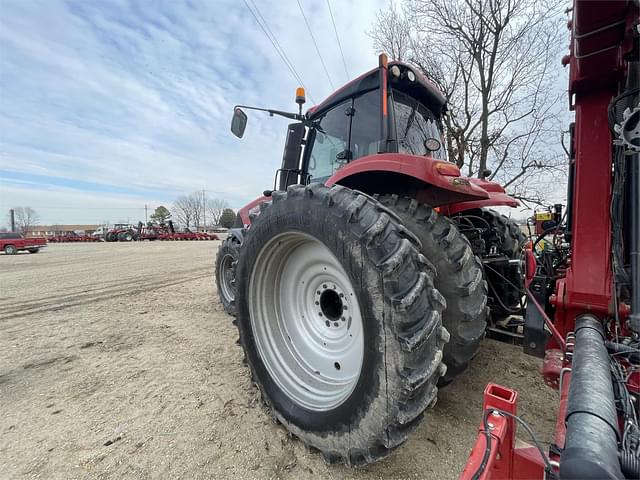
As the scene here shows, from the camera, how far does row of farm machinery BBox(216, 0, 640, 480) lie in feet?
3.46

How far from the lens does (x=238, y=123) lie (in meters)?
3.18

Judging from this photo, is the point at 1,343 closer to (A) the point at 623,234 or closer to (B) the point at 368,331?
(B) the point at 368,331

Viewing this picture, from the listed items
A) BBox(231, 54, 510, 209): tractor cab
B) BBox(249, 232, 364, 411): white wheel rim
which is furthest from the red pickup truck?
BBox(249, 232, 364, 411): white wheel rim

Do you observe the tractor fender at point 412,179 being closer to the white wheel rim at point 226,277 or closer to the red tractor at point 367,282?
the red tractor at point 367,282

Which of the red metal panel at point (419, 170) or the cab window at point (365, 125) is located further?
the cab window at point (365, 125)

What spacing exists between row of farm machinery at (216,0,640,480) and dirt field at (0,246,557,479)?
0.28m

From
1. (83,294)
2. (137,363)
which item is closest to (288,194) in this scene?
(137,363)

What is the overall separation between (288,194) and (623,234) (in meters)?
1.88

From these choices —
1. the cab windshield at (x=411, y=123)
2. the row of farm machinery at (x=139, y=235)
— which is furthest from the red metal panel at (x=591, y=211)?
the row of farm machinery at (x=139, y=235)

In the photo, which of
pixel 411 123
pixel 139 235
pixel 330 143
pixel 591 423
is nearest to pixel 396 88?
pixel 411 123

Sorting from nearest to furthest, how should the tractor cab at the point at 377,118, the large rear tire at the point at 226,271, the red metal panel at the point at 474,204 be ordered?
the tractor cab at the point at 377,118
the red metal panel at the point at 474,204
the large rear tire at the point at 226,271

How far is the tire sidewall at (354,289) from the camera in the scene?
1362 mm

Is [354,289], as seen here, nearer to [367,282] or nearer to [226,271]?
[367,282]

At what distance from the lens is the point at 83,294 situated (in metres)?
5.72
